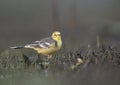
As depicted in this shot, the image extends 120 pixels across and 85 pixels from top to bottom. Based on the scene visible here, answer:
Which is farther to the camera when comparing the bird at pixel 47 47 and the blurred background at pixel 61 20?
the blurred background at pixel 61 20

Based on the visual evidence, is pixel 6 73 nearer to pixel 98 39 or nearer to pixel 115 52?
pixel 115 52

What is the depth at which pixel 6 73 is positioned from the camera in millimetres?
6891

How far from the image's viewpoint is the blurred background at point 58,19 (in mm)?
8820

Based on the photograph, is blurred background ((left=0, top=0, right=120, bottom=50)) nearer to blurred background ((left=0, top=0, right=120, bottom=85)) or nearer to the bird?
blurred background ((left=0, top=0, right=120, bottom=85))

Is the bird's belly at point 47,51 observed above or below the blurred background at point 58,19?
below

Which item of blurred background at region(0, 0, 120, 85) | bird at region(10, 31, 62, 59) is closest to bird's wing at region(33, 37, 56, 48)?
bird at region(10, 31, 62, 59)

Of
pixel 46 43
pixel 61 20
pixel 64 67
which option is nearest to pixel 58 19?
pixel 61 20

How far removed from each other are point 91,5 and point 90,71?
8.82 ft

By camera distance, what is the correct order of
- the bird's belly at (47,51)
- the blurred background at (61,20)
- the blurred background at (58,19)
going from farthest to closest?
the blurred background at (58,19) → the blurred background at (61,20) → the bird's belly at (47,51)

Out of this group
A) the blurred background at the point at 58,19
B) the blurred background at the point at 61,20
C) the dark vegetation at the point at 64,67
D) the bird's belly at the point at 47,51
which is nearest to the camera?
the dark vegetation at the point at 64,67

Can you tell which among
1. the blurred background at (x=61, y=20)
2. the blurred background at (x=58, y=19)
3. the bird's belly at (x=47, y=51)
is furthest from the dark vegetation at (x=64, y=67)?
the blurred background at (x=58, y=19)

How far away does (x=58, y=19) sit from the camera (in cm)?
897

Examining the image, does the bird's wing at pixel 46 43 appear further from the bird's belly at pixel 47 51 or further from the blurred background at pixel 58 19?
the blurred background at pixel 58 19

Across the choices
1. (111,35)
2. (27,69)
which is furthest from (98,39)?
(27,69)
